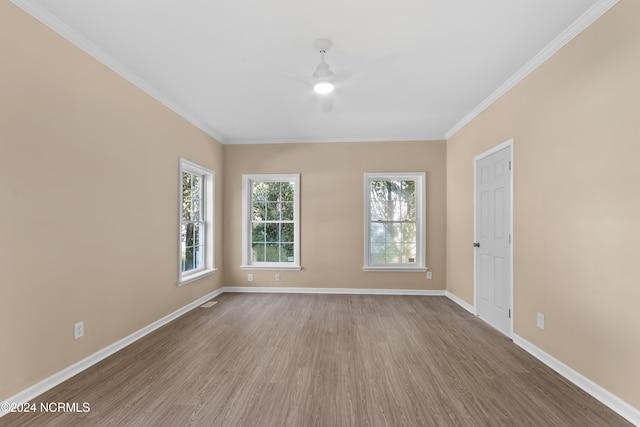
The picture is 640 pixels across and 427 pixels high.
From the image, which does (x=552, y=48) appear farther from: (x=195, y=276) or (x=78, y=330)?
(x=195, y=276)

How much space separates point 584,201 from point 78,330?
4.06 metres

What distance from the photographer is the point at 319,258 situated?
203 inches

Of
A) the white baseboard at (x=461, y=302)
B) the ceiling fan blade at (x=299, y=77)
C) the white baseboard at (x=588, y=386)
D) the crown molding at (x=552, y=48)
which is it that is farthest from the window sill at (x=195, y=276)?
the crown molding at (x=552, y=48)

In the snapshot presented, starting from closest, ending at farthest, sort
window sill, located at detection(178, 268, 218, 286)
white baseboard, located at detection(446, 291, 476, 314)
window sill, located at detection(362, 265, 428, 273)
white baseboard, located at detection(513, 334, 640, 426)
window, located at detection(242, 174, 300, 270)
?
white baseboard, located at detection(513, 334, 640, 426)
window sill, located at detection(178, 268, 218, 286)
white baseboard, located at detection(446, 291, 476, 314)
window sill, located at detection(362, 265, 428, 273)
window, located at detection(242, 174, 300, 270)

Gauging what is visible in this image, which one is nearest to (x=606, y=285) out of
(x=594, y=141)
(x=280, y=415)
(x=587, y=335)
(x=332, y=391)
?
(x=587, y=335)

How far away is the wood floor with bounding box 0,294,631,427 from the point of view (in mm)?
1868

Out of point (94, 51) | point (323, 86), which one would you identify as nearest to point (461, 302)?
point (323, 86)

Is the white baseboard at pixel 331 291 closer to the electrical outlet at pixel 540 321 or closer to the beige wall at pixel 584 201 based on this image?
the beige wall at pixel 584 201

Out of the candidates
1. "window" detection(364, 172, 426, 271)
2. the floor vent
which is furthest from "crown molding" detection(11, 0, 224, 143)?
"window" detection(364, 172, 426, 271)

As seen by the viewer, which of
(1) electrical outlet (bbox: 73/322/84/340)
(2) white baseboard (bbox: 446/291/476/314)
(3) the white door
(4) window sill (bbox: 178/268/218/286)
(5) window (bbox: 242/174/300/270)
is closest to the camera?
(1) electrical outlet (bbox: 73/322/84/340)

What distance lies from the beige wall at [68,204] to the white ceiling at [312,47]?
293mm

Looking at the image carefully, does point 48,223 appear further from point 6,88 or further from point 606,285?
point 606,285

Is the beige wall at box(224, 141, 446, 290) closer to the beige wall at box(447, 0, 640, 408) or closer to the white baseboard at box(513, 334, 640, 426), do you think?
the beige wall at box(447, 0, 640, 408)

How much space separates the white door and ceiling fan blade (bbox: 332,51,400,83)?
1599 mm
